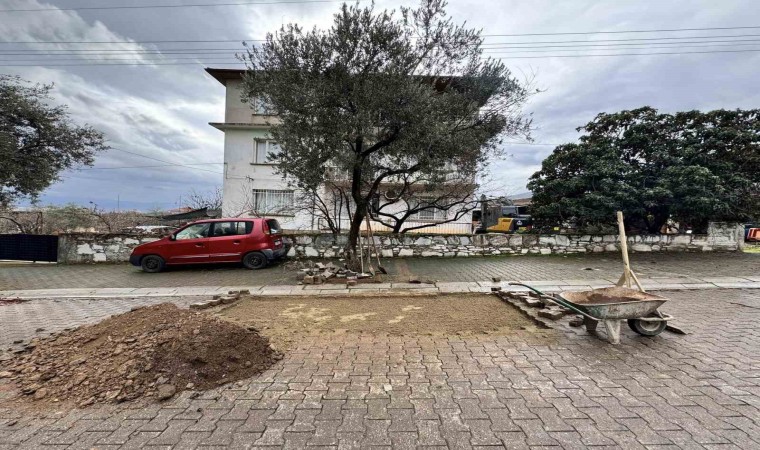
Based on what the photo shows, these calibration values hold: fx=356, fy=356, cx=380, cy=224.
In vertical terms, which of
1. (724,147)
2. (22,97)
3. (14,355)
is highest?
(22,97)

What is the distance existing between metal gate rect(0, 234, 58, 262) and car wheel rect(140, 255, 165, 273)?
490 cm

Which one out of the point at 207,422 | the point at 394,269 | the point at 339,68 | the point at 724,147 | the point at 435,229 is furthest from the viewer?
the point at 435,229

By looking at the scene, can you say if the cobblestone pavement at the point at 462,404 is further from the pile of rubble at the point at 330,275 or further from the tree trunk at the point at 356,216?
the tree trunk at the point at 356,216

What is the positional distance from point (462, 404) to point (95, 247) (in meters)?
14.9

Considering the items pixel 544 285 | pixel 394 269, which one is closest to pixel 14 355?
pixel 394 269

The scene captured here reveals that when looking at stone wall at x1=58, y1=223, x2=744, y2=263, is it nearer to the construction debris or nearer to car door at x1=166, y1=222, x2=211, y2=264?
car door at x1=166, y1=222, x2=211, y2=264

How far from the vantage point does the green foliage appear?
38.6 feet

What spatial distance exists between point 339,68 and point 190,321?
248 inches

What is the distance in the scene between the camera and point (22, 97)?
12.5 m

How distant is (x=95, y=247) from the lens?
13.0 meters

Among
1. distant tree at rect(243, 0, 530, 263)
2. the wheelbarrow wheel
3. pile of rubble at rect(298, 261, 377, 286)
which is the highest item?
distant tree at rect(243, 0, 530, 263)

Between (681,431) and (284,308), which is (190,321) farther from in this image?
(681,431)

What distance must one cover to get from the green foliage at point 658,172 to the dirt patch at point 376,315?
8366 mm

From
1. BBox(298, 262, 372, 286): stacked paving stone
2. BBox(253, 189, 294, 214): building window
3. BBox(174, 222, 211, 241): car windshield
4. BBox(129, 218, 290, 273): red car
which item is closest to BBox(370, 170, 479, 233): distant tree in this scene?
BBox(298, 262, 372, 286): stacked paving stone
